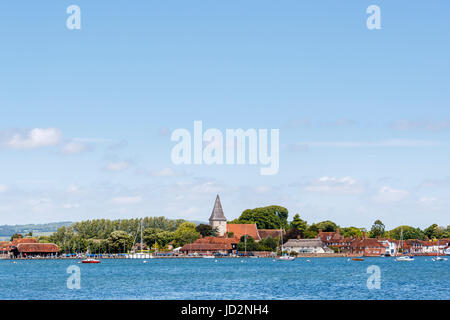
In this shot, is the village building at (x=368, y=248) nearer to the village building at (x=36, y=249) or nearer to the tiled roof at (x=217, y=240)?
the tiled roof at (x=217, y=240)

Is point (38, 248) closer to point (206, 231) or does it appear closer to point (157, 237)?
point (157, 237)

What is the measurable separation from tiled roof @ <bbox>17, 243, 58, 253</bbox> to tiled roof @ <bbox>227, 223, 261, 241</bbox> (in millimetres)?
44462

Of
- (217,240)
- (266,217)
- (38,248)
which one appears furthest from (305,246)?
(38,248)

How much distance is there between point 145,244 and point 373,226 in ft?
266

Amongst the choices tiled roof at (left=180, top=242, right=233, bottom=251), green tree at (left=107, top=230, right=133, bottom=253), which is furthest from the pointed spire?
green tree at (left=107, top=230, right=133, bottom=253)

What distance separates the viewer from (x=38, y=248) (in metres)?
149

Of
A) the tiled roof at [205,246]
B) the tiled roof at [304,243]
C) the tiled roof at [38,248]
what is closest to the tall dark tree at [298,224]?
the tiled roof at [304,243]

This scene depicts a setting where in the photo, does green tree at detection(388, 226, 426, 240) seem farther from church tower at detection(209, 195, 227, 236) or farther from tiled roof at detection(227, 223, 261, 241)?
church tower at detection(209, 195, 227, 236)

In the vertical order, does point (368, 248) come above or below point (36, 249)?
below

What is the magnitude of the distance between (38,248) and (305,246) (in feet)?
207

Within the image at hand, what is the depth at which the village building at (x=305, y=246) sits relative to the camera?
150 m
